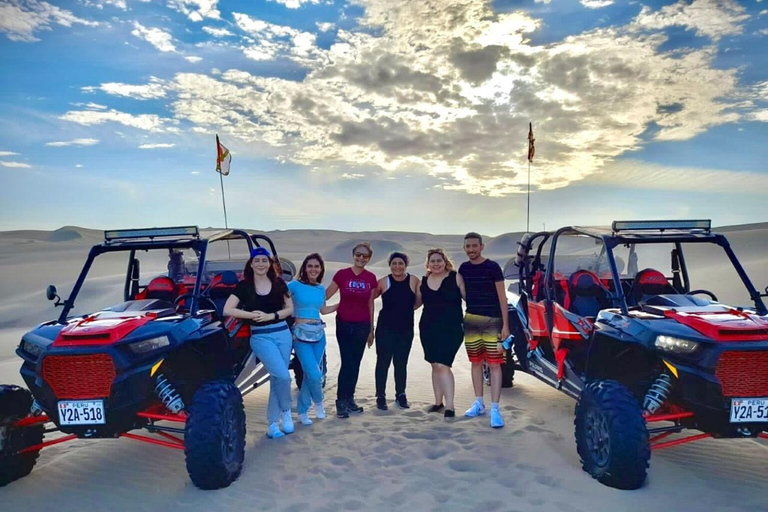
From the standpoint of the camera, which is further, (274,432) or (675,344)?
(274,432)

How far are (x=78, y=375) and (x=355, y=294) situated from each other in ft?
10.2

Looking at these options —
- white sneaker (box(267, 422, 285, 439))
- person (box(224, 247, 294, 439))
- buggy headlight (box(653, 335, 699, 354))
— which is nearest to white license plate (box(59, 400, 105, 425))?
person (box(224, 247, 294, 439))

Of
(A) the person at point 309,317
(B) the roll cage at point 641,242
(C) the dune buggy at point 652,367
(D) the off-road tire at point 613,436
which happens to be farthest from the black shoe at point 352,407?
(D) the off-road tire at point 613,436

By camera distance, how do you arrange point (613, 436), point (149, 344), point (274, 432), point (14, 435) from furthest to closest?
point (274, 432) → point (14, 435) → point (149, 344) → point (613, 436)

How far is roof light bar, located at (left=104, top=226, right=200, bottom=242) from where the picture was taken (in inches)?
228

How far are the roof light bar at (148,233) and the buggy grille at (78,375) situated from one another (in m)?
1.66

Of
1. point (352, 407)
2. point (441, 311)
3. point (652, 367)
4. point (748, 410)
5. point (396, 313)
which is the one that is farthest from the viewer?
point (352, 407)

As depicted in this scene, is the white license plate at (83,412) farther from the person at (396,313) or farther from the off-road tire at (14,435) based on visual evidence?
the person at (396,313)

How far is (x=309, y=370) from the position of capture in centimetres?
643

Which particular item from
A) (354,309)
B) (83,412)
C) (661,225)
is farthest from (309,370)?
(661,225)

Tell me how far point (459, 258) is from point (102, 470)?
159ft

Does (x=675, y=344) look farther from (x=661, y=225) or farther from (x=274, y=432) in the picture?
(x=274, y=432)

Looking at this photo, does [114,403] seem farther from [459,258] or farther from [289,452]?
[459,258]

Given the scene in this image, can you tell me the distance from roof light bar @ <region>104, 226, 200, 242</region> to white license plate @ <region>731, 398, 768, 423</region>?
5106mm
